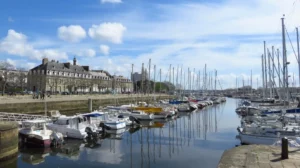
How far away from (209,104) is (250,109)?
121ft

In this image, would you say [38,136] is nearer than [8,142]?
No

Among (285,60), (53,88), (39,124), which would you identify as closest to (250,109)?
(285,60)

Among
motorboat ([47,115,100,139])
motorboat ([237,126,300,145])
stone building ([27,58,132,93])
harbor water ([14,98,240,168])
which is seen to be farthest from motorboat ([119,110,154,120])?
stone building ([27,58,132,93])

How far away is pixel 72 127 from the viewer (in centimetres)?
2945

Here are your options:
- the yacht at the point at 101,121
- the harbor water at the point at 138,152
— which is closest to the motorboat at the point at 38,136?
the harbor water at the point at 138,152

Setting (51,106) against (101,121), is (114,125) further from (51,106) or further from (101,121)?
(51,106)

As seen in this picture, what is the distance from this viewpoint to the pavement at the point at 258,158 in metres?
11.4

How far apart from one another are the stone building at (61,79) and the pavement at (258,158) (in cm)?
8281

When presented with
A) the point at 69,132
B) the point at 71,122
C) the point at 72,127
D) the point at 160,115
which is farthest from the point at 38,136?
the point at 160,115

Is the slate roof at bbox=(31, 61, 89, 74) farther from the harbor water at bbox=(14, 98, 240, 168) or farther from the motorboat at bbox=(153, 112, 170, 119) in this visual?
the harbor water at bbox=(14, 98, 240, 168)

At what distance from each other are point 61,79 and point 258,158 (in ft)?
322

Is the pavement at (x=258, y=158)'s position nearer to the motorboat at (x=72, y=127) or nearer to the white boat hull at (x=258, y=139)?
the white boat hull at (x=258, y=139)

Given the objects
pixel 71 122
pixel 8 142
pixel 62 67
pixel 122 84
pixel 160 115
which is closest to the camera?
pixel 8 142

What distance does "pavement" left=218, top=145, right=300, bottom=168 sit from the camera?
11.4m
